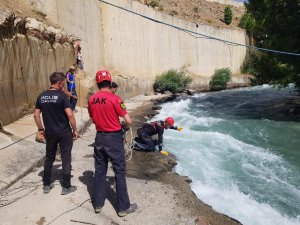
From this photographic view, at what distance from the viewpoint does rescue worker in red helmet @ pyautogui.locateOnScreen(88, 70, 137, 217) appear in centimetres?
480

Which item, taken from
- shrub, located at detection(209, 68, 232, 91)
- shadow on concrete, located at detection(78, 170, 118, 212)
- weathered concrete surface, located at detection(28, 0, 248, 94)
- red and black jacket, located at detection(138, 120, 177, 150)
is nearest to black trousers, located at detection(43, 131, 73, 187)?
shadow on concrete, located at detection(78, 170, 118, 212)

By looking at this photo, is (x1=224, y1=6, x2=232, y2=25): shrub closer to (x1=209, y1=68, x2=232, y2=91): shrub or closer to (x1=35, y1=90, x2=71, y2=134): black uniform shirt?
(x1=209, y1=68, x2=232, y2=91): shrub

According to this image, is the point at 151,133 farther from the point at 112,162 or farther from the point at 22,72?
the point at 22,72

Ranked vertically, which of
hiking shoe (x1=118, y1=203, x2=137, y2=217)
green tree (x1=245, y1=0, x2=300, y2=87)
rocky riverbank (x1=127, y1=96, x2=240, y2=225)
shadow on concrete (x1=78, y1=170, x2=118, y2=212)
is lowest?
rocky riverbank (x1=127, y1=96, x2=240, y2=225)

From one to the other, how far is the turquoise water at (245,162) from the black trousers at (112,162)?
2424 mm

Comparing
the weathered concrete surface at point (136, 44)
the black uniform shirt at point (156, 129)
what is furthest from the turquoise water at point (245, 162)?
the weathered concrete surface at point (136, 44)

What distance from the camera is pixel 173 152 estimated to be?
991 centimetres

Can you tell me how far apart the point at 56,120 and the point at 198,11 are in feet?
160

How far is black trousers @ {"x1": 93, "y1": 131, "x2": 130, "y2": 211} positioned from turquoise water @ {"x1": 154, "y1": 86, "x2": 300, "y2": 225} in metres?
2.42

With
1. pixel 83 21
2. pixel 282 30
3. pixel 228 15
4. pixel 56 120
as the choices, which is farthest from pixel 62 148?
pixel 228 15

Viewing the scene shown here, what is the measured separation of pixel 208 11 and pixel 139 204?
52.1 metres

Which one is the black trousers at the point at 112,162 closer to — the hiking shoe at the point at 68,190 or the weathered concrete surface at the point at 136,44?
the hiking shoe at the point at 68,190

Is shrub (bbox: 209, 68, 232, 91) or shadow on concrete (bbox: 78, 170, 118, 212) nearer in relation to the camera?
shadow on concrete (bbox: 78, 170, 118, 212)

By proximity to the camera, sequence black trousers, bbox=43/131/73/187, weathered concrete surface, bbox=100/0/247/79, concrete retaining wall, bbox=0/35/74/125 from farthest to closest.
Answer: weathered concrete surface, bbox=100/0/247/79
concrete retaining wall, bbox=0/35/74/125
black trousers, bbox=43/131/73/187
